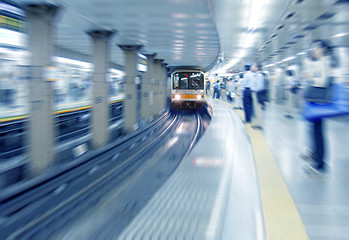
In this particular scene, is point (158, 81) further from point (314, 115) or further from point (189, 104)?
point (314, 115)

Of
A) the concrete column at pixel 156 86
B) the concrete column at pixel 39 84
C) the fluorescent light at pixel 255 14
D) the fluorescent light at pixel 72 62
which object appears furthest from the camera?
the concrete column at pixel 156 86

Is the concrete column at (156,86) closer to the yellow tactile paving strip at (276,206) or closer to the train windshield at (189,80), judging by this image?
the train windshield at (189,80)

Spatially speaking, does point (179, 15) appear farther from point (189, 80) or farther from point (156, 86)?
point (189, 80)

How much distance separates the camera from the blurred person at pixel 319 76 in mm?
2965

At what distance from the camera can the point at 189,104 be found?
16.5 meters

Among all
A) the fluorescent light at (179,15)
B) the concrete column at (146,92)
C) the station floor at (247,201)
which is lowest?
the station floor at (247,201)

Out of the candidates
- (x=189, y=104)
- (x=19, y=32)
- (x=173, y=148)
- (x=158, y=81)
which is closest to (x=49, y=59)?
(x=19, y=32)

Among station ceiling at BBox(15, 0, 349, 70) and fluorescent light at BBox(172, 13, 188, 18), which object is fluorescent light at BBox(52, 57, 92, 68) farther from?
fluorescent light at BBox(172, 13, 188, 18)

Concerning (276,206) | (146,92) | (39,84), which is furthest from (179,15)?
(146,92)

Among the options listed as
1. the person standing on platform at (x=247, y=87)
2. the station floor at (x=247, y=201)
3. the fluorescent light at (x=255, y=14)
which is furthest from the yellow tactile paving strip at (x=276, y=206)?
the fluorescent light at (x=255, y=14)

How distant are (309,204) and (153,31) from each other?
21.9 ft

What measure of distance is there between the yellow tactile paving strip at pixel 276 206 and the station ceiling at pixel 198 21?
344cm

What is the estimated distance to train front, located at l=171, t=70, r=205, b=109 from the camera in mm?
16188

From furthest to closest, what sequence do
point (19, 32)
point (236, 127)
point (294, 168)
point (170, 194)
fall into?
point (236, 127) → point (19, 32) → point (294, 168) → point (170, 194)
